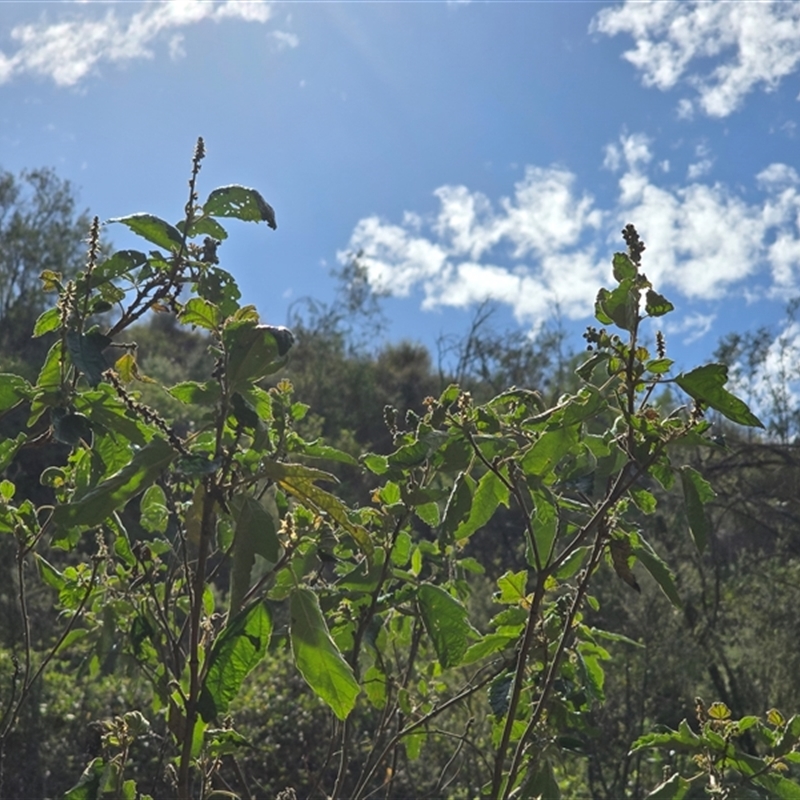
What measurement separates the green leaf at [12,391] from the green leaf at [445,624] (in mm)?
650

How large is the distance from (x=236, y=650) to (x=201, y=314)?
1.47ft

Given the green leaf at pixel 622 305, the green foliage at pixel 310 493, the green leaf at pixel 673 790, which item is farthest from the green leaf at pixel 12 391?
the green leaf at pixel 673 790

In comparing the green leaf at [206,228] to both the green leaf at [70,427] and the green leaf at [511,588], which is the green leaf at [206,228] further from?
the green leaf at [511,588]

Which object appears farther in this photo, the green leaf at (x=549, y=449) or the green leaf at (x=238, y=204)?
the green leaf at (x=238, y=204)

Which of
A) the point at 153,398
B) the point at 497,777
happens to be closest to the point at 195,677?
the point at 497,777

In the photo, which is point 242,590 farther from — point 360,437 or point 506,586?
point 360,437

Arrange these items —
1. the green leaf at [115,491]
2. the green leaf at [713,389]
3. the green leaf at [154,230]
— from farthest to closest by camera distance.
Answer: the green leaf at [154,230] < the green leaf at [713,389] < the green leaf at [115,491]

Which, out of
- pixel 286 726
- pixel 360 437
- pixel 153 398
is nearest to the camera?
pixel 286 726

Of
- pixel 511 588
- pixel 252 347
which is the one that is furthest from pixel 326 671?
pixel 511 588

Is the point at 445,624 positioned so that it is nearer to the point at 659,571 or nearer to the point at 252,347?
the point at 659,571

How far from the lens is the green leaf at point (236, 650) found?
1082 mm

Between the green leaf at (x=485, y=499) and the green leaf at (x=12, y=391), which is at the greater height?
the green leaf at (x=12, y=391)

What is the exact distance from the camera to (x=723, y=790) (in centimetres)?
150

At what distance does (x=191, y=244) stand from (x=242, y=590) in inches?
25.4
